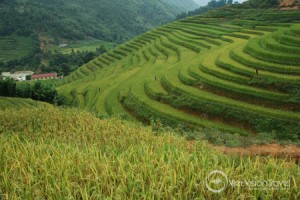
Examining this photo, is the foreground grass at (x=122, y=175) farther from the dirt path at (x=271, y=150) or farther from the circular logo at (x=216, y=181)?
the dirt path at (x=271, y=150)

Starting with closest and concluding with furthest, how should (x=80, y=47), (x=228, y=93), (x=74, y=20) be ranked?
(x=228, y=93) → (x=80, y=47) → (x=74, y=20)

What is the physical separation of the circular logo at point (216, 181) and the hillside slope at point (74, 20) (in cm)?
12779

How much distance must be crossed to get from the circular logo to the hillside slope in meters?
128

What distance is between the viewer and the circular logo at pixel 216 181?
4.71 meters

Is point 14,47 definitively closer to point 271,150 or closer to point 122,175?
point 271,150

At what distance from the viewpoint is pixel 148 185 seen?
4.97 metres

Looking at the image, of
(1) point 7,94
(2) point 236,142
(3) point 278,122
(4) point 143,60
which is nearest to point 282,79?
(3) point 278,122

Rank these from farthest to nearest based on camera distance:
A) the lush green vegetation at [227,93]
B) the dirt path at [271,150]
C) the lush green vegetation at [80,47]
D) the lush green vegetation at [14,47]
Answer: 1. the lush green vegetation at [80,47]
2. the lush green vegetation at [14,47]
3. the lush green vegetation at [227,93]
4. the dirt path at [271,150]

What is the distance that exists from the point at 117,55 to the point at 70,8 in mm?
129439

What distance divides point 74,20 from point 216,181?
6409 inches

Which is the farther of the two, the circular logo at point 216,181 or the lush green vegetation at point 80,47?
the lush green vegetation at point 80,47

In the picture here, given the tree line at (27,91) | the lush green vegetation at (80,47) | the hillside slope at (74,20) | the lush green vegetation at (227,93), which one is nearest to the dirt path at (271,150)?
the lush green vegetation at (227,93)

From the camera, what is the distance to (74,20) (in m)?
156

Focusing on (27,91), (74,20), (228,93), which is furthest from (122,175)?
(74,20)
